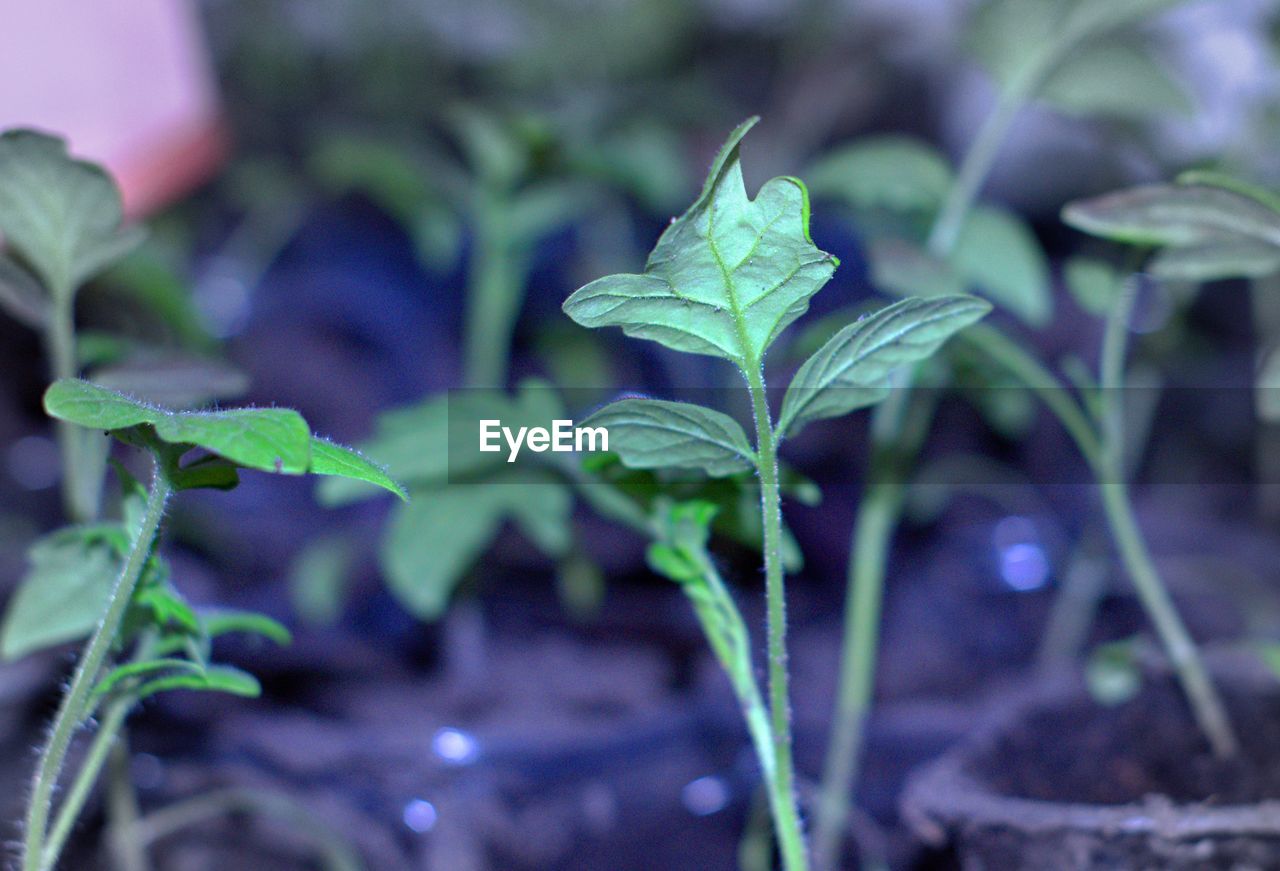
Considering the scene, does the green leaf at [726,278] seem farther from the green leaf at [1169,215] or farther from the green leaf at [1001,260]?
the green leaf at [1001,260]

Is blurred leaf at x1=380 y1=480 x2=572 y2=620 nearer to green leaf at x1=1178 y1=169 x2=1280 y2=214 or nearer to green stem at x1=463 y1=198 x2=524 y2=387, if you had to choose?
green stem at x1=463 y1=198 x2=524 y2=387

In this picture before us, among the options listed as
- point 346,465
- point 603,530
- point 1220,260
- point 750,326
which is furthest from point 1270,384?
point 603,530

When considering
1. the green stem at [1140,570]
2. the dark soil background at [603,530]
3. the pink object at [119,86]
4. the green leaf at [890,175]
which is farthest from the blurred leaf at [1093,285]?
the pink object at [119,86]

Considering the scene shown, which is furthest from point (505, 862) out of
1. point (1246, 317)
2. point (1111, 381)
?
point (1246, 317)

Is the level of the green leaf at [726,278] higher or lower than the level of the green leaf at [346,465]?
higher

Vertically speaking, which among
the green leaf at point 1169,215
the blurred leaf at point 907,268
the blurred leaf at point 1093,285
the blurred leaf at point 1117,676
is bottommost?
the blurred leaf at point 1117,676

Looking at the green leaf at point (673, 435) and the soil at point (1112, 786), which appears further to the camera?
the soil at point (1112, 786)
